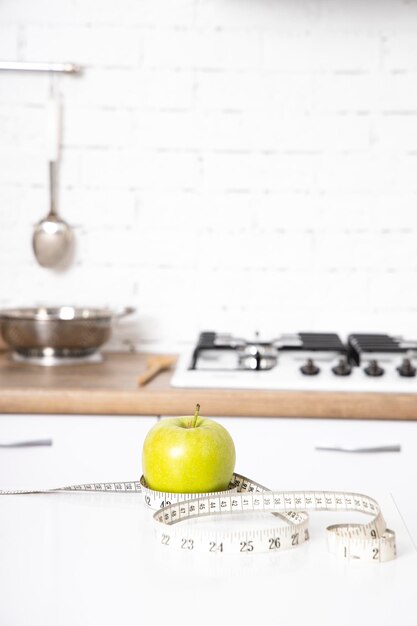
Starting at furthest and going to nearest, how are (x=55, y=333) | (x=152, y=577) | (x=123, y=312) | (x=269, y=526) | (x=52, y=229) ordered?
(x=52, y=229)
(x=123, y=312)
(x=55, y=333)
(x=269, y=526)
(x=152, y=577)

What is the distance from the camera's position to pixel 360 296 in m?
2.63

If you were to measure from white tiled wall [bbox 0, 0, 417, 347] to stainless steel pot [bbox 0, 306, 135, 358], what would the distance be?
1.00ft

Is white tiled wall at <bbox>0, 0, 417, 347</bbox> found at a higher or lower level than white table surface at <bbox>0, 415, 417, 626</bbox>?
higher

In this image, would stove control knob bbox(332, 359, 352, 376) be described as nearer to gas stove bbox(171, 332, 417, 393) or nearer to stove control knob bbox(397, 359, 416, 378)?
gas stove bbox(171, 332, 417, 393)

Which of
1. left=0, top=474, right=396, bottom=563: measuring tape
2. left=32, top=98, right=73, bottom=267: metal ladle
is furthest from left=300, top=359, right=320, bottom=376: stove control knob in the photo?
left=0, top=474, right=396, bottom=563: measuring tape

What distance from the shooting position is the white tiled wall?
258cm

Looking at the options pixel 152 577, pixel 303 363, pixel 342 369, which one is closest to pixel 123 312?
pixel 303 363

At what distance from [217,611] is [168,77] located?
205cm

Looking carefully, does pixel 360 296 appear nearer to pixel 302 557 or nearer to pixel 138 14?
pixel 138 14

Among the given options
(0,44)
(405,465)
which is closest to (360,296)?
(405,465)

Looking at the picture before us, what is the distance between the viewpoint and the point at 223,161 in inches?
103

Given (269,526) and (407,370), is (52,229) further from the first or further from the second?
(269,526)

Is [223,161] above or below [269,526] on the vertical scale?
above

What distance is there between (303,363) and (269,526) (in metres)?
1.32
